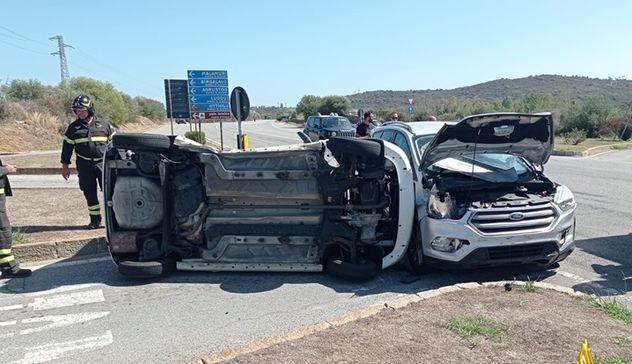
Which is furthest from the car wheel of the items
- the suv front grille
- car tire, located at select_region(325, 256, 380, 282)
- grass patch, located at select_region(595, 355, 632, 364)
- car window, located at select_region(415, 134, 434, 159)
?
grass patch, located at select_region(595, 355, 632, 364)

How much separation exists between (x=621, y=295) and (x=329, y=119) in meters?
19.1

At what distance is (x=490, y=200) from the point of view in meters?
4.95

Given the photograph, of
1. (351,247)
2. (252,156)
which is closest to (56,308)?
(252,156)

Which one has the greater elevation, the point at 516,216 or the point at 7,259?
the point at 516,216

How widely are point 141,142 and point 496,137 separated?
3.99 meters

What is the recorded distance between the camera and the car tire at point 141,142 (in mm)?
5062

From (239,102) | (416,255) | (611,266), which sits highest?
(239,102)

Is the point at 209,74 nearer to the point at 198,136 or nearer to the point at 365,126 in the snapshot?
the point at 365,126

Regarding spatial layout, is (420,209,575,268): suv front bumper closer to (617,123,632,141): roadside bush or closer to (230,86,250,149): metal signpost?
(230,86,250,149): metal signpost

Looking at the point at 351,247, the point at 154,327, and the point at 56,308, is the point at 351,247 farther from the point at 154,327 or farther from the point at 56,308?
the point at 56,308

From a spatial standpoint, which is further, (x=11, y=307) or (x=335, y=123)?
(x=335, y=123)

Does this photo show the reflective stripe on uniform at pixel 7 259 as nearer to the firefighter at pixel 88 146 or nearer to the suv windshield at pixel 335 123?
the firefighter at pixel 88 146

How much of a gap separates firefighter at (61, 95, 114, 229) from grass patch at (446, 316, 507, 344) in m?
5.34

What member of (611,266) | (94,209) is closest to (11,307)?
(94,209)
